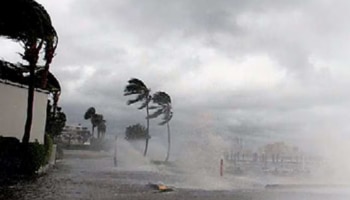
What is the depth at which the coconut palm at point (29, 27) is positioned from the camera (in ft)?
62.8

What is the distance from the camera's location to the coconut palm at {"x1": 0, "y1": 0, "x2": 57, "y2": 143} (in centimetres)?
1916

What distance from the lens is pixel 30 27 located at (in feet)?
65.5

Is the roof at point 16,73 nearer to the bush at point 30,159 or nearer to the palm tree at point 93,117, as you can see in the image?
the bush at point 30,159

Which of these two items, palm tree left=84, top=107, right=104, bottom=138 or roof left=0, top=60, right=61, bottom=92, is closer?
roof left=0, top=60, right=61, bottom=92

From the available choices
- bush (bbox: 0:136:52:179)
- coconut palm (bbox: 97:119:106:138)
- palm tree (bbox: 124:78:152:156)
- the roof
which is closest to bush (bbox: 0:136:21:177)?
bush (bbox: 0:136:52:179)

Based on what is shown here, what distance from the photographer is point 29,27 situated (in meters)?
20.0

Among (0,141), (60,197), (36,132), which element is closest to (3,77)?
(36,132)

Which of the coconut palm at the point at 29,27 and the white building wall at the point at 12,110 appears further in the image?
the white building wall at the point at 12,110

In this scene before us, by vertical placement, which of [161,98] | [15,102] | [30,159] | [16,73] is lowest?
[30,159]

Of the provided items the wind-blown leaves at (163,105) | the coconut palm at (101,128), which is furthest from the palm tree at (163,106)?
the coconut palm at (101,128)

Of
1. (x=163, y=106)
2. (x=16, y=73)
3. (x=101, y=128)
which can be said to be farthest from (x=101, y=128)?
(x=16, y=73)

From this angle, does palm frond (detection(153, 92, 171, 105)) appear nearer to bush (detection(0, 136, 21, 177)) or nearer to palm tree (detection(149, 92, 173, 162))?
palm tree (detection(149, 92, 173, 162))

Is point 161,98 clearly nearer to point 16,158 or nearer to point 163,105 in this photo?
point 163,105

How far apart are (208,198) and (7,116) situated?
1498 centimetres
